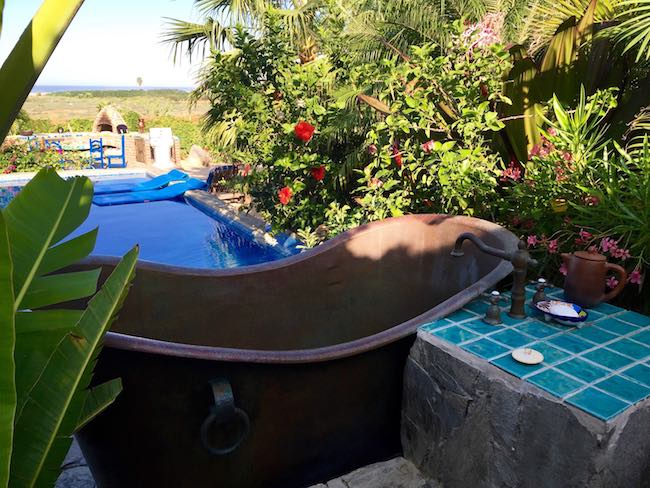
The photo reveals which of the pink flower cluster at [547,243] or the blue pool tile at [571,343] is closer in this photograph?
the blue pool tile at [571,343]

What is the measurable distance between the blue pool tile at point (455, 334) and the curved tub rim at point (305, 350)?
6 centimetres

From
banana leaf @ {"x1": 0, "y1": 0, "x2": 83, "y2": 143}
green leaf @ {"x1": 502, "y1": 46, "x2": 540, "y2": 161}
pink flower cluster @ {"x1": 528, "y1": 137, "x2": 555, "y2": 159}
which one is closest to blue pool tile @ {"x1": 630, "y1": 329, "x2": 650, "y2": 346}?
pink flower cluster @ {"x1": 528, "y1": 137, "x2": 555, "y2": 159}

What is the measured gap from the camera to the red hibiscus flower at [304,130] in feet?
11.8

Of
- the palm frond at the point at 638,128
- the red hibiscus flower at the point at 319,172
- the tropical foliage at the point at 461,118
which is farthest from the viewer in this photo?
the red hibiscus flower at the point at 319,172

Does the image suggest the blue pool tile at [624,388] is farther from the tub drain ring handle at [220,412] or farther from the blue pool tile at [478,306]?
the tub drain ring handle at [220,412]

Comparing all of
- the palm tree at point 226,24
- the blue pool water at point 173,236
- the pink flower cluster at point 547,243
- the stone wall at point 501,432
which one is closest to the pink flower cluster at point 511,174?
the pink flower cluster at point 547,243

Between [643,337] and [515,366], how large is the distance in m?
0.51

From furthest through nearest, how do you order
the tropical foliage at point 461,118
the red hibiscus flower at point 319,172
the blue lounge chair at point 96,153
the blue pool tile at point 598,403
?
the blue lounge chair at point 96,153, the red hibiscus flower at point 319,172, the tropical foliage at point 461,118, the blue pool tile at point 598,403

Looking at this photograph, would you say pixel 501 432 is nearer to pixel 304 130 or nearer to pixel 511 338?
pixel 511 338

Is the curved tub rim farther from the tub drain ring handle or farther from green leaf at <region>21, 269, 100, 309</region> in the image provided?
green leaf at <region>21, 269, 100, 309</region>

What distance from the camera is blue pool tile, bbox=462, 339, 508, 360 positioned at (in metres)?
1.40

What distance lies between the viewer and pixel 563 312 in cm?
159

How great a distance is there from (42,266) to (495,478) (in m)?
1.25

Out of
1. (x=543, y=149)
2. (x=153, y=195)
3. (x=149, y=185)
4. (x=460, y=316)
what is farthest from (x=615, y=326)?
(x=149, y=185)
